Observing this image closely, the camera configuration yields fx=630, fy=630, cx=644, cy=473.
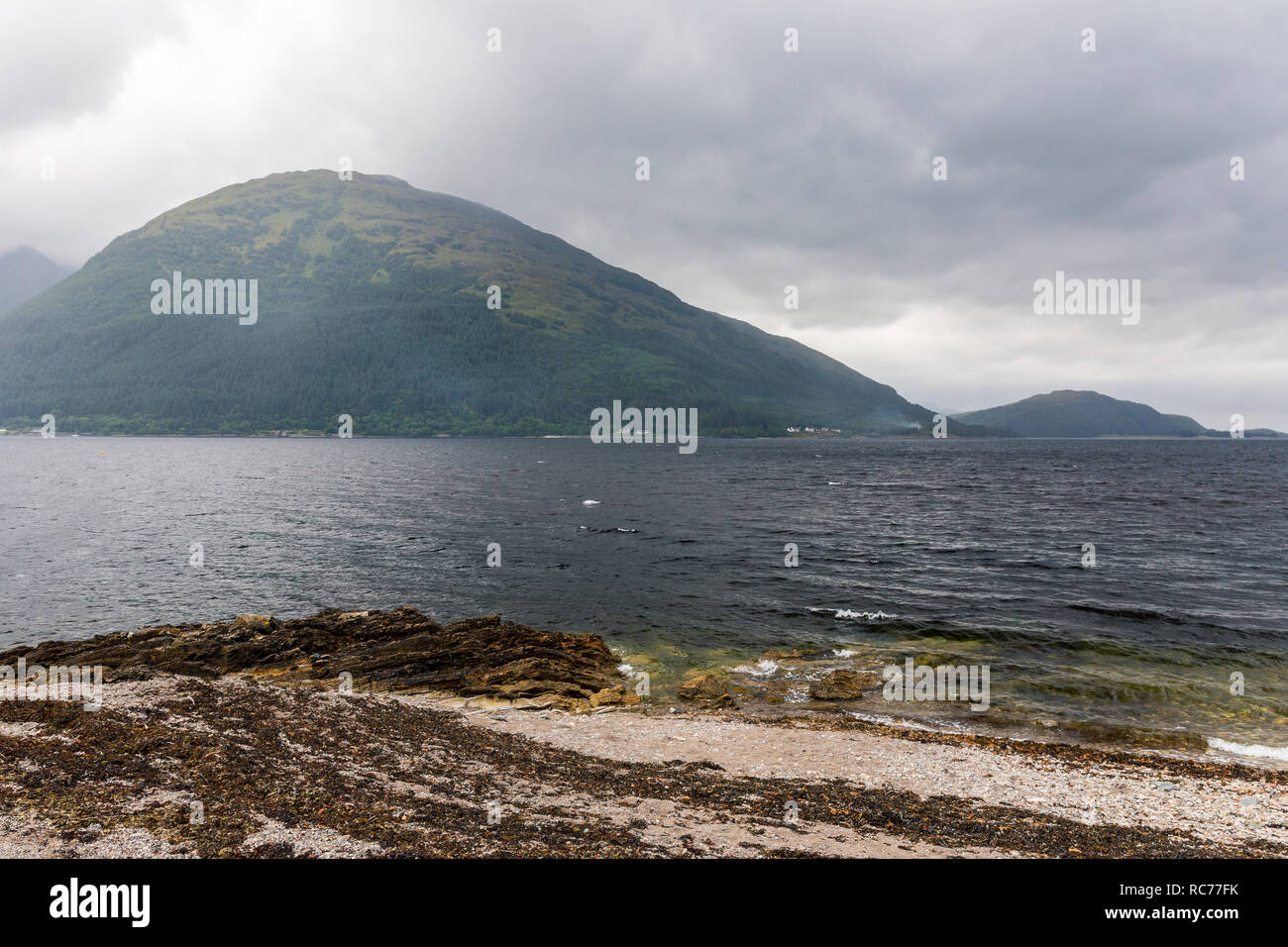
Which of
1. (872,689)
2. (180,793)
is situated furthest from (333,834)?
(872,689)

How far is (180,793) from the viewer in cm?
1302

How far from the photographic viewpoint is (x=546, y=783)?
1533 cm

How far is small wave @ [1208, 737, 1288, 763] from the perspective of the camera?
19.1 metres

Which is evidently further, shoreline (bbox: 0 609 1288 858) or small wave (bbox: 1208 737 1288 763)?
small wave (bbox: 1208 737 1288 763)

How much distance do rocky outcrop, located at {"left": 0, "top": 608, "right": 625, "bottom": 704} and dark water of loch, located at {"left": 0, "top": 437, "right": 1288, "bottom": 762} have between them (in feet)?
14.2

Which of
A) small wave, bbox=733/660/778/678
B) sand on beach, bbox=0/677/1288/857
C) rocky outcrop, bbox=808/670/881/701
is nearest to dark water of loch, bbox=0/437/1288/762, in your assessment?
small wave, bbox=733/660/778/678

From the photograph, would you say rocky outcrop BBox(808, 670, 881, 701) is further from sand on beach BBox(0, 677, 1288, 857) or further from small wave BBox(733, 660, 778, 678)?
sand on beach BBox(0, 677, 1288, 857)

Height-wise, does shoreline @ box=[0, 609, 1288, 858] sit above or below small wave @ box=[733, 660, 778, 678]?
above

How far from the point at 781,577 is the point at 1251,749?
26702 mm

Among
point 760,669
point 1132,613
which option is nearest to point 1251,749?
point 760,669

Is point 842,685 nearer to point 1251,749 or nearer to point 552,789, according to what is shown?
point 1251,749
